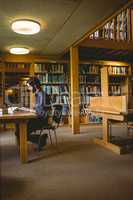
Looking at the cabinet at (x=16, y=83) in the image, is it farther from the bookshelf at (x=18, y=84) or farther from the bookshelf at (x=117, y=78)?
the bookshelf at (x=117, y=78)

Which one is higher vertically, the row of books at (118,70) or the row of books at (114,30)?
the row of books at (114,30)

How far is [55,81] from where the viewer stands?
628 cm

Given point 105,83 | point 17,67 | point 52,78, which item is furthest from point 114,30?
point 17,67

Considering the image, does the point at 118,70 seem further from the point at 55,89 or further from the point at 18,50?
the point at 18,50

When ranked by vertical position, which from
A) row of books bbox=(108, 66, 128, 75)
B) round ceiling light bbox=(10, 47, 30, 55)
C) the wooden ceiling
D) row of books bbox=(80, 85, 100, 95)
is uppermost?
the wooden ceiling

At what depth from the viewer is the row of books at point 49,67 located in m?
6.11

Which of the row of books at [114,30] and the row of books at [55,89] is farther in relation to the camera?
the row of books at [55,89]

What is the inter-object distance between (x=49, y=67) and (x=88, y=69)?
4.25ft

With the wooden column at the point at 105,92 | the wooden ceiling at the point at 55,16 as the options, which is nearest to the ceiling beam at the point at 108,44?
the wooden ceiling at the point at 55,16

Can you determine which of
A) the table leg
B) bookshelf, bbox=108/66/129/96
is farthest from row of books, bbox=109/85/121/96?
the table leg

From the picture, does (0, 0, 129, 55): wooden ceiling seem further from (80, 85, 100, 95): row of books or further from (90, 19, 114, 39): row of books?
(80, 85, 100, 95): row of books

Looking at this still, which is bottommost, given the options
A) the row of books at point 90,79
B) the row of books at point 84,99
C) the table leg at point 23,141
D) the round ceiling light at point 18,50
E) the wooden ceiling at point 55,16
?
the table leg at point 23,141

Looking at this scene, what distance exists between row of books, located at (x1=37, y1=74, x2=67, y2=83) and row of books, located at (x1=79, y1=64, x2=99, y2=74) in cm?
61

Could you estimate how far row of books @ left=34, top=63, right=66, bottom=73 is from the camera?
611 cm
